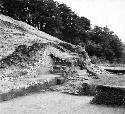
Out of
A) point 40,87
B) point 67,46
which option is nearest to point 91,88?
point 40,87

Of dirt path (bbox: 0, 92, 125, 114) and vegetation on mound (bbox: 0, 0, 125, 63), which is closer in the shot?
dirt path (bbox: 0, 92, 125, 114)

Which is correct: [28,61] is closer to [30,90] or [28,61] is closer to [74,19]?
[30,90]

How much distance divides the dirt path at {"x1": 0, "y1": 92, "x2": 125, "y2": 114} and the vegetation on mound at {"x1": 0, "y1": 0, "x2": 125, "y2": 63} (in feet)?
75.5

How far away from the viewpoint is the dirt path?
5.65 m

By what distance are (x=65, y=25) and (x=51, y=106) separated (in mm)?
31329

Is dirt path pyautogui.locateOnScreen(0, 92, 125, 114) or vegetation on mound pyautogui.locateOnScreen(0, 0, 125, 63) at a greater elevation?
vegetation on mound pyautogui.locateOnScreen(0, 0, 125, 63)

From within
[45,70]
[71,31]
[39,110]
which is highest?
[71,31]

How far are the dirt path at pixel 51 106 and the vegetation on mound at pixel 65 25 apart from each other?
23.0 meters

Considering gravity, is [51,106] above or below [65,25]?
below

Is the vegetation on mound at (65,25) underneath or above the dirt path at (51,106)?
above

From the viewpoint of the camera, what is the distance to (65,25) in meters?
37.1

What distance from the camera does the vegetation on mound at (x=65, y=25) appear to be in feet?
100

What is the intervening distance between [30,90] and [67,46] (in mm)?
6216

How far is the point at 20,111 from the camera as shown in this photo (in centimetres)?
567
